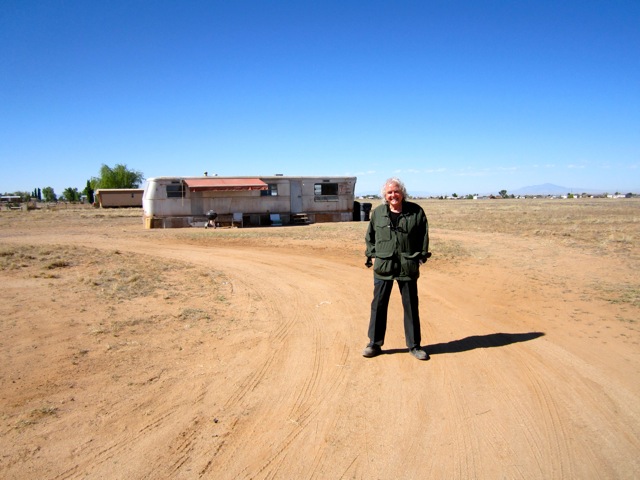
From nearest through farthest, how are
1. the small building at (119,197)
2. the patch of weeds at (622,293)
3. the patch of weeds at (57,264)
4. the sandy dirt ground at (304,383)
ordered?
the sandy dirt ground at (304,383), the patch of weeds at (622,293), the patch of weeds at (57,264), the small building at (119,197)

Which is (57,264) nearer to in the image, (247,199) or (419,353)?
(419,353)

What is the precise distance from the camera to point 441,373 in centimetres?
437

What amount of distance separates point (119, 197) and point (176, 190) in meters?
31.3

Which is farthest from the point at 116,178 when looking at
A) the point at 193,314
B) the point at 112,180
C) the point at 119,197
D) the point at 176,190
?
the point at 193,314

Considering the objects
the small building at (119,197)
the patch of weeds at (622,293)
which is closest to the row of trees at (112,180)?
the small building at (119,197)

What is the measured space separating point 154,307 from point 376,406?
4214 mm

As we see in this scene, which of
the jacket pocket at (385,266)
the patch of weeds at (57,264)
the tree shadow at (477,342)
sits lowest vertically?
the tree shadow at (477,342)

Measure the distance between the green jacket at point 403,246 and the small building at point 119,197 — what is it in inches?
1975

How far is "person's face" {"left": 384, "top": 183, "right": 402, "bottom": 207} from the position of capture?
4656 millimetres

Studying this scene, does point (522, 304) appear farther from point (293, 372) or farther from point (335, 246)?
point (335, 246)

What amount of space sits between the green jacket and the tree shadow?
0.98 meters

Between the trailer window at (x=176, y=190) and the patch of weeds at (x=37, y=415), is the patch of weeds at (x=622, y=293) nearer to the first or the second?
the patch of weeds at (x=37, y=415)

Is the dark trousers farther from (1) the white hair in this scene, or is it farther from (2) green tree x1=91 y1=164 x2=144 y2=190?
(2) green tree x1=91 y1=164 x2=144 y2=190

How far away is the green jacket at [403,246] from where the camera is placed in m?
4.59
